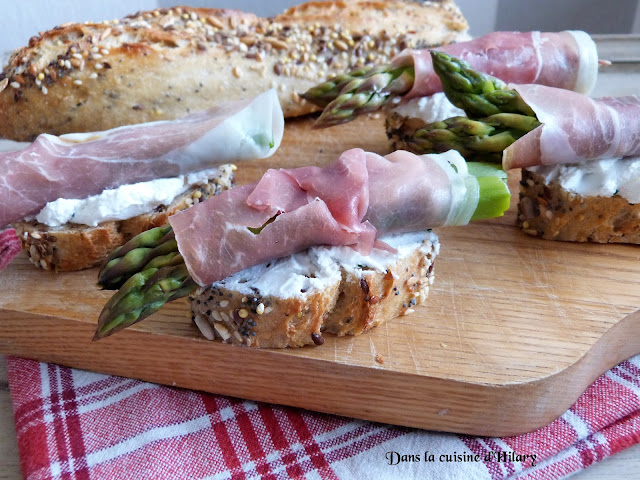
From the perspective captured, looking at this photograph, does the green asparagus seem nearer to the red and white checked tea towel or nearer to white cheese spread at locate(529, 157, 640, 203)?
the red and white checked tea towel

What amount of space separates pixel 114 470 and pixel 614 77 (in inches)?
196

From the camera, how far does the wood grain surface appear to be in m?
2.18

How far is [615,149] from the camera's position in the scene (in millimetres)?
2742

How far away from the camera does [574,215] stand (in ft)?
9.14

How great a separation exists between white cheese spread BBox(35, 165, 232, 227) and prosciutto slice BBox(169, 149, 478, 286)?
0.53 metres

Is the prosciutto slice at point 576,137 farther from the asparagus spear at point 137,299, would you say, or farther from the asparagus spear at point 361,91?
the asparagus spear at point 137,299

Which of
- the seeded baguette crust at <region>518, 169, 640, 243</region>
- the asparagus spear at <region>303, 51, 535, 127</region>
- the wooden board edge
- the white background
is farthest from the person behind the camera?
the white background

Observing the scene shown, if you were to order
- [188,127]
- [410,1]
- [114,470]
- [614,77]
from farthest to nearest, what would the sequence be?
[614,77]
[410,1]
[188,127]
[114,470]

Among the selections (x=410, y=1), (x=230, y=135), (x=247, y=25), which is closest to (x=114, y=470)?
(x=230, y=135)

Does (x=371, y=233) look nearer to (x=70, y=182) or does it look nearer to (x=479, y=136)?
(x=479, y=136)

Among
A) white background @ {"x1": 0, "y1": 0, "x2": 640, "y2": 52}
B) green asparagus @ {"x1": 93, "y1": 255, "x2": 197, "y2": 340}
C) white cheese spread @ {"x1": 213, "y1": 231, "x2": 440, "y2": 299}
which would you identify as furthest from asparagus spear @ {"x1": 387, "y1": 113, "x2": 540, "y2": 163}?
white background @ {"x1": 0, "y1": 0, "x2": 640, "y2": 52}

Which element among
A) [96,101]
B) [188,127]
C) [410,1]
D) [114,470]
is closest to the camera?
[114,470]

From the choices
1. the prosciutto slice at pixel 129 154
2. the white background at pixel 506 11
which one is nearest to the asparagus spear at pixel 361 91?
the prosciutto slice at pixel 129 154

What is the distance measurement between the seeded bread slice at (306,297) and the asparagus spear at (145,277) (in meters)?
0.12
